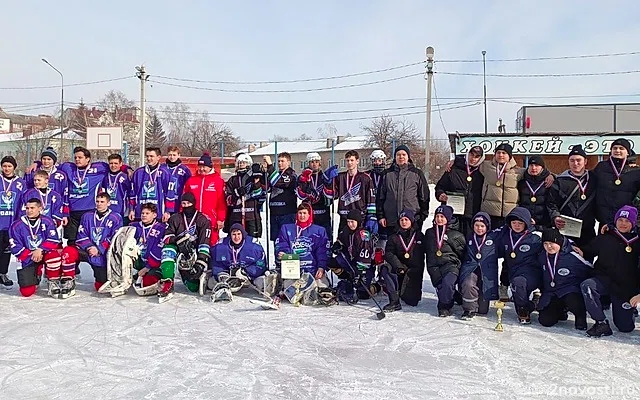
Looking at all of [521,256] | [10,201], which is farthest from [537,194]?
[10,201]

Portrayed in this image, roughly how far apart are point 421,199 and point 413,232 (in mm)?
580

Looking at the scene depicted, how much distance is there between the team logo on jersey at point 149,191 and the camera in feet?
20.9

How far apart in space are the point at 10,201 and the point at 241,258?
2.86 metres

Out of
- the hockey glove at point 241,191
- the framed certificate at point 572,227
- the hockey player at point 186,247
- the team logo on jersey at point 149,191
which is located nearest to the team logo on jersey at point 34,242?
the team logo on jersey at point 149,191

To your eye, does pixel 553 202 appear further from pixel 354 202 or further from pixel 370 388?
pixel 370 388

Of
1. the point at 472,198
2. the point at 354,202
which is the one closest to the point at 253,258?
the point at 354,202

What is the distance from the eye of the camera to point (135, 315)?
5.07 m

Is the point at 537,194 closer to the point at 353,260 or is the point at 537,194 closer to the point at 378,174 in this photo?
the point at 378,174

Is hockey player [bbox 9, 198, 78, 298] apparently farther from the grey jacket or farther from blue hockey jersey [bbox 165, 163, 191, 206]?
the grey jacket

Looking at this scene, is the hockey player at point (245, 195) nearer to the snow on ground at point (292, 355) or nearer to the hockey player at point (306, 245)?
the hockey player at point (306, 245)

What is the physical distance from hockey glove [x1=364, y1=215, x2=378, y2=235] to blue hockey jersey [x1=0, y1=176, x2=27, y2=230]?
13.4 feet

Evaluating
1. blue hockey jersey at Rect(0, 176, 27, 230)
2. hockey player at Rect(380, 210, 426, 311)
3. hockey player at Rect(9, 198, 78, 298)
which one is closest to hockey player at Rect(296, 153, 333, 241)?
hockey player at Rect(380, 210, 426, 311)

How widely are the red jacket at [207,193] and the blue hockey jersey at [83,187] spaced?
114cm

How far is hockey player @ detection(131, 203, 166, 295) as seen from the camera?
5.80m
